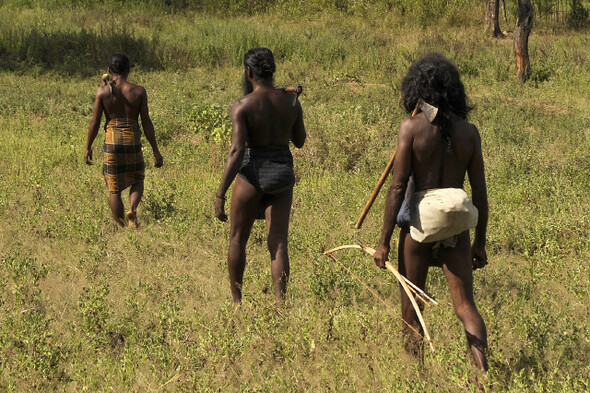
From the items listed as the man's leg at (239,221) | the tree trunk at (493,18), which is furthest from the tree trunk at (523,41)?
the man's leg at (239,221)

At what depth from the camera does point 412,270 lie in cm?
395

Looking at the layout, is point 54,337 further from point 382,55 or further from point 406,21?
point 406,21

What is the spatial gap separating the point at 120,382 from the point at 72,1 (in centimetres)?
2059

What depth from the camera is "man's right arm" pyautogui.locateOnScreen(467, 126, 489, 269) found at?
148 inches

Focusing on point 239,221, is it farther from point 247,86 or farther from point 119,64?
point 119,64

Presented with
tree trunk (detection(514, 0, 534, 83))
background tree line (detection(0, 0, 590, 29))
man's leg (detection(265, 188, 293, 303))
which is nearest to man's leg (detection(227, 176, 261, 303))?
man's leg (detection(265, 188, 293, 303))

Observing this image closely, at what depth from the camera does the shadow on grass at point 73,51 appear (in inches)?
645

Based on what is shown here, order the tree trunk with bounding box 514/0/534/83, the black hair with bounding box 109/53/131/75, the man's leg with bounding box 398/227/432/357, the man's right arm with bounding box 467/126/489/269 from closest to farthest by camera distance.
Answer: the man's right arm with bounding box 467/126/489/269, the man's leg with bounding box 398/227/432/357, the black hair with bounding box 109/53/131/75, the tree trunk with bounding box 514/0/534/83

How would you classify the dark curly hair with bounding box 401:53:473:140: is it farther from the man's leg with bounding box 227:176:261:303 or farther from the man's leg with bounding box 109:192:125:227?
the man's leg with bounding box 109:192:125:227

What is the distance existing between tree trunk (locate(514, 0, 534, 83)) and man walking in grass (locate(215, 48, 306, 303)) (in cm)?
1050

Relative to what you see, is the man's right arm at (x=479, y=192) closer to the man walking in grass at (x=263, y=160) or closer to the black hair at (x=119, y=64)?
the man walking in grass at (x=263, y=160)

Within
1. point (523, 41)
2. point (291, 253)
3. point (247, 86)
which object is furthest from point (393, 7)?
point (247, 86)

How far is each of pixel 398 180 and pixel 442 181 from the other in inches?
9.2

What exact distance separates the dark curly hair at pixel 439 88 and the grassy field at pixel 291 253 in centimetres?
125
